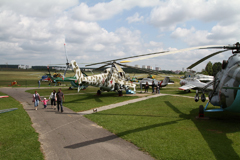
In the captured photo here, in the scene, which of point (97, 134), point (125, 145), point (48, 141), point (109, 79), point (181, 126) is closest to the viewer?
point (125, 145)

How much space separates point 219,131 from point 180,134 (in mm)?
2101

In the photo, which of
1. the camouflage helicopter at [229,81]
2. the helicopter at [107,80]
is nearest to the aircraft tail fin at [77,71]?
the helicopter at [107,80]

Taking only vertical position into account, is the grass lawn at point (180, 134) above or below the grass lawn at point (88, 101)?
below

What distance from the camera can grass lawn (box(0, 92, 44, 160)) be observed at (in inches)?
249

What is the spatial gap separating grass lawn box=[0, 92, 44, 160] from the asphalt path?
12.5 inches

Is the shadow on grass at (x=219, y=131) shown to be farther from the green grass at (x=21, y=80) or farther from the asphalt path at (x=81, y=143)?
the green grass at (x=21, y=80)

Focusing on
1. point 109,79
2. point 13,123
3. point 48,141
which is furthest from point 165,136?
point 109,79

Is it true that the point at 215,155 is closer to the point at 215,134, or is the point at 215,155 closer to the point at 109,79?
the point at 215,134

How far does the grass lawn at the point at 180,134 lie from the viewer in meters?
6.34

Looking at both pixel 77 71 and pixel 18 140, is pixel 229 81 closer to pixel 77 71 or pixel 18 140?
pixel 18 140

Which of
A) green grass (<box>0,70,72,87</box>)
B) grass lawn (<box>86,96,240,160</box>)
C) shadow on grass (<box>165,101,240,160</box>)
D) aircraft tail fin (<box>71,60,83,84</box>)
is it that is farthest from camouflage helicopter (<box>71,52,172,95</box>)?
green grass (<box>0,70,72,87</box>)

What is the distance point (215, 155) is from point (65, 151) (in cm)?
537

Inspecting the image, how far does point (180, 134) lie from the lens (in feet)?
26.9

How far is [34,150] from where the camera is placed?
6.71 metres
